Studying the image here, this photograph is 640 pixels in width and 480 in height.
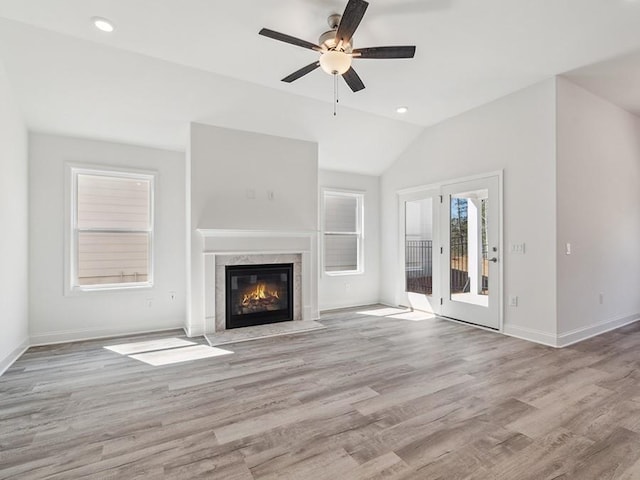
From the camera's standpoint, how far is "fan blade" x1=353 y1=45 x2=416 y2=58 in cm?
259

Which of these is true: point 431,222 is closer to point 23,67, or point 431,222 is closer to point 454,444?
point 454,444

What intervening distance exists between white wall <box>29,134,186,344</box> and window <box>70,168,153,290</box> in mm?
131

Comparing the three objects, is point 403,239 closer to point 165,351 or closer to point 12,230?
point 165,351

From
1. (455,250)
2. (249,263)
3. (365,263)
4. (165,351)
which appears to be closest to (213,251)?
(249,263)

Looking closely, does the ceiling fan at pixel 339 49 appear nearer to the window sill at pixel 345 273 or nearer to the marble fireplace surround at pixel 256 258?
the marble fireplace surround at pixel 256 258

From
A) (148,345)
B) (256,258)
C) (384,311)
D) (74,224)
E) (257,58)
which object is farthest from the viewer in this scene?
(384,311)

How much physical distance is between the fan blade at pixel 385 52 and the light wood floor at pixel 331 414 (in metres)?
2.79

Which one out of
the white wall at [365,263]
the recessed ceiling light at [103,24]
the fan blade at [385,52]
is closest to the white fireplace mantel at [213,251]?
the white wall at [365,263]

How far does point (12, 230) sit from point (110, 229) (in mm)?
1121

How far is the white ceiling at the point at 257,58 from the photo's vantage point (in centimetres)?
270

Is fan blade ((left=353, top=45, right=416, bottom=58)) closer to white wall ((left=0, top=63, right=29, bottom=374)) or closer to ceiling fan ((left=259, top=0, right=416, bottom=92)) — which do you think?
ceiling fan ((left=259, top=0, right=416, bottom=92))

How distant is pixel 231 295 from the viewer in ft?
15.3

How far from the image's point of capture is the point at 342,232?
245 inches

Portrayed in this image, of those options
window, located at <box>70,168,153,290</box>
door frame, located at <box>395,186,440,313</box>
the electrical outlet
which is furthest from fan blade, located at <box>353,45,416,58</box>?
window, located at <box>70,168,153,290</box>
